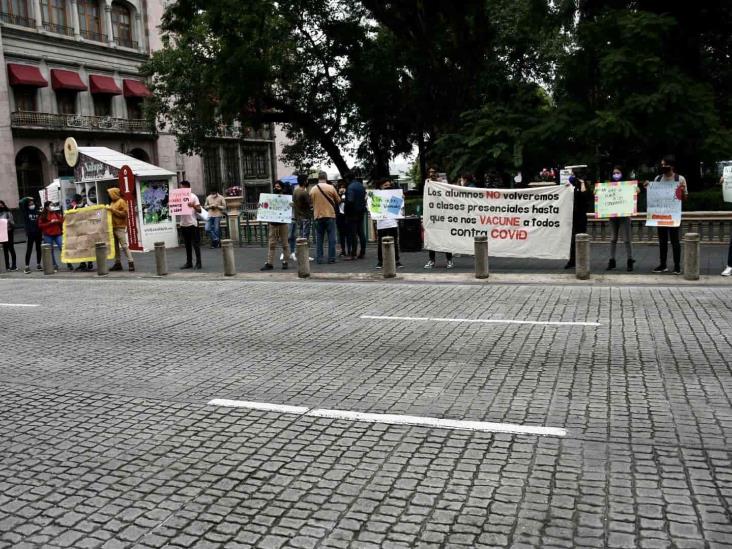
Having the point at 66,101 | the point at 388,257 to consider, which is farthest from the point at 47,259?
the point at 66,101

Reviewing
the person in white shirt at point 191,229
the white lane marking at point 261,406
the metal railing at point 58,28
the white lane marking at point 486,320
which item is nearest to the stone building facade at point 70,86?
the metal railing at point 58,28

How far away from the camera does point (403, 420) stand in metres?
5.46

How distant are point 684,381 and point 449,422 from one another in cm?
229

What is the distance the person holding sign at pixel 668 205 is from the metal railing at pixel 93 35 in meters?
45.9

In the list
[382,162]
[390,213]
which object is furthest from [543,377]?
[382,162]

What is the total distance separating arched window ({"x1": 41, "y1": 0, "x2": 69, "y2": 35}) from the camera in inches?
1821

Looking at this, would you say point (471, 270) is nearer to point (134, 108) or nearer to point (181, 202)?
point (181, 202)

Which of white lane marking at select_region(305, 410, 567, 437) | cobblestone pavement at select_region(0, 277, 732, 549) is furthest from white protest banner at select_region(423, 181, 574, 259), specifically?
white lane marking at select_region(305, 410, 567, 437)

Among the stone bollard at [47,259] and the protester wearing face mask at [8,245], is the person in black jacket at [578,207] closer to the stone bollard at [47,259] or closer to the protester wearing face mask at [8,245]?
the stone bollard at [47,259]

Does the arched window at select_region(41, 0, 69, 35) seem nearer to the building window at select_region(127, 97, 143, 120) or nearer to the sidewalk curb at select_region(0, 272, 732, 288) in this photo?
the building window at select_region(127, 97, 143, 120)

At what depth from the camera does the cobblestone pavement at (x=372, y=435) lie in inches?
152

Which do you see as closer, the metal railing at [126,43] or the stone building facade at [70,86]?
the stone building facade at [70,86]

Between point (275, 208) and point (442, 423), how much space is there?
12.0 meters

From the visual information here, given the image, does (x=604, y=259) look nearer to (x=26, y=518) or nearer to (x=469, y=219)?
(x=469, y=219)
